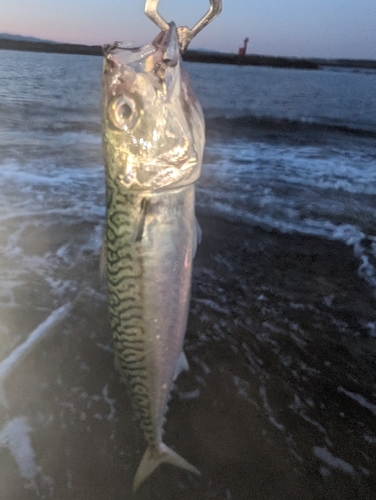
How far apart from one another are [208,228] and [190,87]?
588 cm

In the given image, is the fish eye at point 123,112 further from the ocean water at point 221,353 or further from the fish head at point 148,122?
the ocean water at point 221,353

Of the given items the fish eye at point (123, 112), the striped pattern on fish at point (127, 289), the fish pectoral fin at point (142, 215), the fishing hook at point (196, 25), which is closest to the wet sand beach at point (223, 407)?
the striped pattern on fish at point (127, 289)

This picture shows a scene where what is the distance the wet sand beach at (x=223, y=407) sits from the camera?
10.0ft

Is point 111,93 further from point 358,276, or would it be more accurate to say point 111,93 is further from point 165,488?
point 358,276

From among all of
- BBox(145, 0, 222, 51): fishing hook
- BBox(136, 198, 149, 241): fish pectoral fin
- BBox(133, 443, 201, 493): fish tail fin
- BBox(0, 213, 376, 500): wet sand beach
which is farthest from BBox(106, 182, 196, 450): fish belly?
BBox(0, 213, 376, 500): wet sand beach

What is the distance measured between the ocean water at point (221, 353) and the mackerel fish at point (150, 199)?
157 cm

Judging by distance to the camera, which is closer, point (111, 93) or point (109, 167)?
point (111, 93)

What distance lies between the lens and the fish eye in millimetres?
1621

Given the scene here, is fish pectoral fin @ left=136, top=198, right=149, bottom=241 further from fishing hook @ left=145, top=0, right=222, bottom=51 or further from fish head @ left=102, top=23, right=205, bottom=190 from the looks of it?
fishing hook @ left=145, top=0, right=222, bottom=51

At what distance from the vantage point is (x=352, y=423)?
142 inches

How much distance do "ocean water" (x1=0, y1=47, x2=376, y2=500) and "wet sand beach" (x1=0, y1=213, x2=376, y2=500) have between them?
0.04 ft

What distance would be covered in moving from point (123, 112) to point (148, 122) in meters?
0.11

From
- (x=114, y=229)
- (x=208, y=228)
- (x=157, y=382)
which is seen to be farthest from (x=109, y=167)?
(x=208, y=228)

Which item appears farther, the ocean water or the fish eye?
the ocean water
